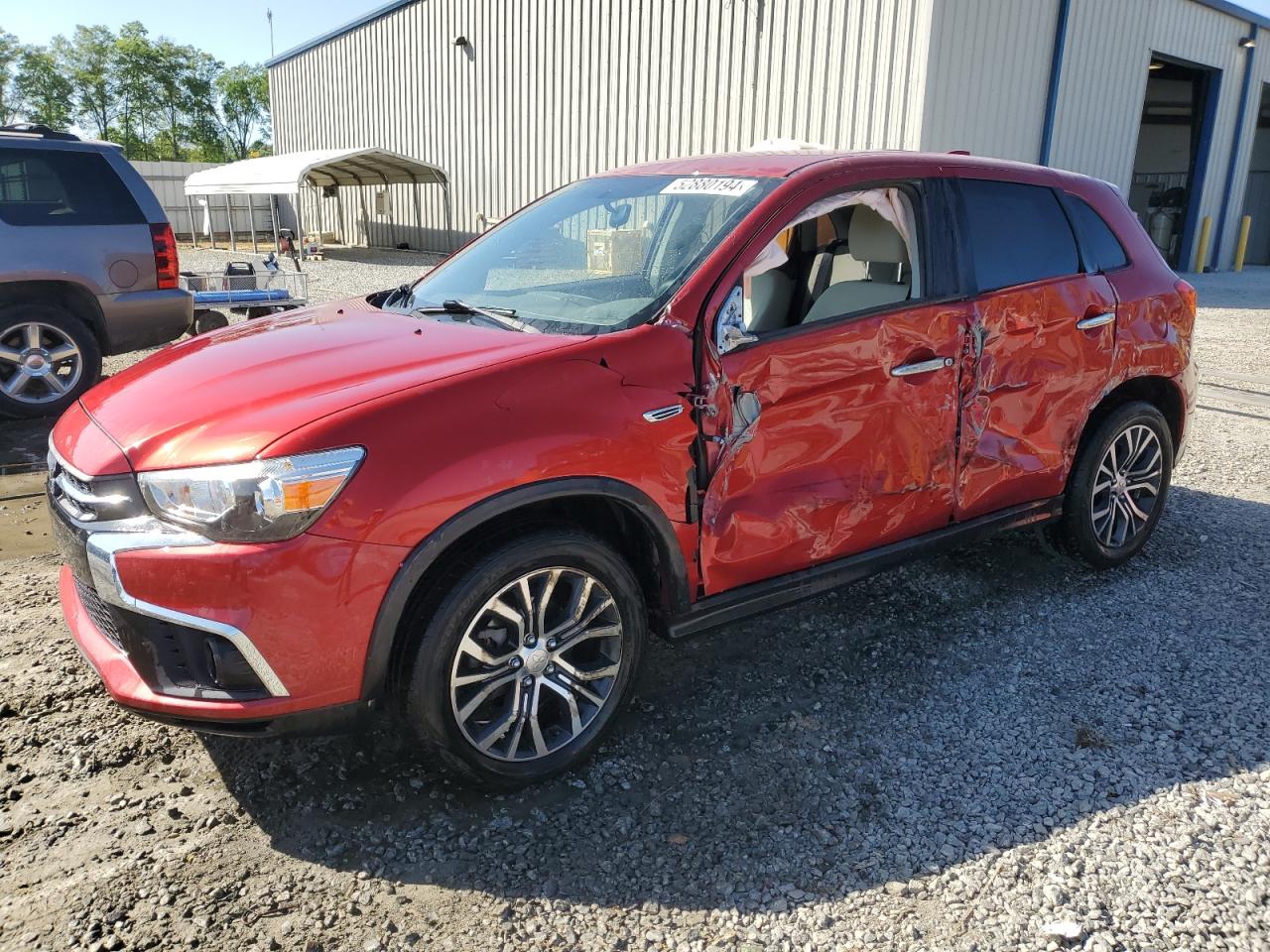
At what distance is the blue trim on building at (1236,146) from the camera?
21484mm

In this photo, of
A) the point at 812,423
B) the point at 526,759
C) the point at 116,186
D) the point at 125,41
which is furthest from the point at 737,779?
the point at 125,41

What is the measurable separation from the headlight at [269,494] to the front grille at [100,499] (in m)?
0.24

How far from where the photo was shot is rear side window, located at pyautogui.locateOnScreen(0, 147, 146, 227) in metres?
6.47

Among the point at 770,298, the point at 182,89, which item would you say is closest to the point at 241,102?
the point at 182,89

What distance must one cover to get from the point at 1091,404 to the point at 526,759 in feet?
9.62

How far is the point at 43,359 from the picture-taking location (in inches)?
263

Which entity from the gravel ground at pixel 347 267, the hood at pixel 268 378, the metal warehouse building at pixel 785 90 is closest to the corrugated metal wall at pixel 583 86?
the metal warehouse building at pixel 785 90

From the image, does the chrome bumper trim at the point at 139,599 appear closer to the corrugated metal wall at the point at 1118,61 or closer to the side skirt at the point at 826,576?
the side skirt at the point at 826,576

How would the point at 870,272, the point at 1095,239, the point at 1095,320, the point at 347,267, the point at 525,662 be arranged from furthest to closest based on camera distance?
the point at 347,267 → the point at 1095,239 → the point at 1095,320 → the point at 870,272 → the point at 525,662

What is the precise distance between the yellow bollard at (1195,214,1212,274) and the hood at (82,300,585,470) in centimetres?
2441

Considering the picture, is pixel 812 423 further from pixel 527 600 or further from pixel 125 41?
pixel 125 41

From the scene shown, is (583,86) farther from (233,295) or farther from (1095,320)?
(1095,320)

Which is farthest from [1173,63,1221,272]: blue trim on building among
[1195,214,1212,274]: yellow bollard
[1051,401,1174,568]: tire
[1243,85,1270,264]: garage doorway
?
[1051,401,1174,568]: tire

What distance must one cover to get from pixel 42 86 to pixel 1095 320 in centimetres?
8241
